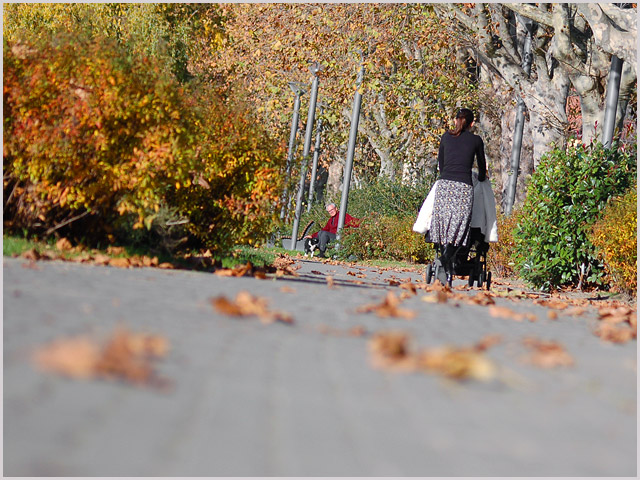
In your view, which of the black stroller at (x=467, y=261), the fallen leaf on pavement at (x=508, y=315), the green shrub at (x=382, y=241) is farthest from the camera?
the green shrub at (x=382, y=241)

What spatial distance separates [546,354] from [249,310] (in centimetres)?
171

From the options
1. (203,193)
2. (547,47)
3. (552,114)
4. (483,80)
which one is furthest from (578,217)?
(483,80)

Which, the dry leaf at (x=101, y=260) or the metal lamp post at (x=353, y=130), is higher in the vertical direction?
the metal lamp post at (x=353, y=130)

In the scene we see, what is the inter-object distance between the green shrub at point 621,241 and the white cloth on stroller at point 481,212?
152 centimetres

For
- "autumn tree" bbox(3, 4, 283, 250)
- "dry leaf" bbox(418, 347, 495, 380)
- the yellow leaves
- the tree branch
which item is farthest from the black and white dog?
"dry leaf" bbox(418, 347, 495, 380)

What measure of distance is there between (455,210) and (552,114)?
10690mm

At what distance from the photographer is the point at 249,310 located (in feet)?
19.3

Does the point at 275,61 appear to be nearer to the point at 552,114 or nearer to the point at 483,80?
the point at 483,80

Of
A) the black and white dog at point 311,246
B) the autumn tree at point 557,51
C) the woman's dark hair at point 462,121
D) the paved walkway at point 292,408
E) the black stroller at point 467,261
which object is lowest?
the black and white dog at point 311,246

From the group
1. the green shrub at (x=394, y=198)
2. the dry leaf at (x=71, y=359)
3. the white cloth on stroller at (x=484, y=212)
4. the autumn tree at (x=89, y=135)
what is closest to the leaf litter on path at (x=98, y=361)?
the dry leaf at (x=71, y=359)

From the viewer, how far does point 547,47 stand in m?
24.8

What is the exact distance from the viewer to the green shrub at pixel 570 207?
1447 centimetres

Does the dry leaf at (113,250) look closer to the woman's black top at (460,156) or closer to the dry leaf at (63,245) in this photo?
the dry leaf at (63,245)

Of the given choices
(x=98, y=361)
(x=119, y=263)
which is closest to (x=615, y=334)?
(x=98, y=361)
